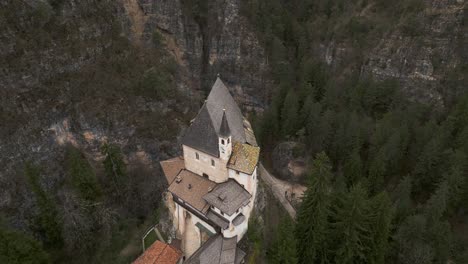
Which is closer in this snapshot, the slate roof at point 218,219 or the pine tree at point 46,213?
the slate roof at point 218,219

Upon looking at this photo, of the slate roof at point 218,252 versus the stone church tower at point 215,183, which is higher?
the stone church tower at point 215,183

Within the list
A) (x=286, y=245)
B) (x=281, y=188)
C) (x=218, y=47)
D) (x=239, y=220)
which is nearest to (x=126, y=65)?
(x=218, y=47)

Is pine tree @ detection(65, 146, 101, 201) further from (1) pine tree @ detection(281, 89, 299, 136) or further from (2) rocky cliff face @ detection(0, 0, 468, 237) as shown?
(1) pine tree @ detection(281, 89, 299, 136)

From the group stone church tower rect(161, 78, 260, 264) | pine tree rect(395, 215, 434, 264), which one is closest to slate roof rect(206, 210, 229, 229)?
stone church tower rect(161, 78, 260, 264)

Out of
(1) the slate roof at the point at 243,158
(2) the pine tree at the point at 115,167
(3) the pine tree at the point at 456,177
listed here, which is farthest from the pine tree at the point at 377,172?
(2) the pine tree at the point at 115,167

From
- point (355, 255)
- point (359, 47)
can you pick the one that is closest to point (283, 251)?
point (355, 255)

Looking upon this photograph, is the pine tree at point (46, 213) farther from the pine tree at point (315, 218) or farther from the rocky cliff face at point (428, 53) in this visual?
the rocky cliff face at point (428, 53)

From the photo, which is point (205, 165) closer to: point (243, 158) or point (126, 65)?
point (243, 158)
